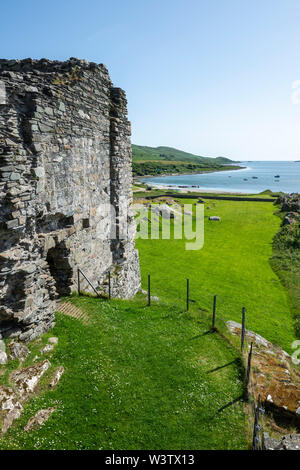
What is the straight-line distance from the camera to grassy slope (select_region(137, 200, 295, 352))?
14438 mm

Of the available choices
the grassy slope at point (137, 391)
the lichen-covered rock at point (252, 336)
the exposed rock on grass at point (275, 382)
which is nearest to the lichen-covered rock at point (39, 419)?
the grassy slope at point (137, 391)

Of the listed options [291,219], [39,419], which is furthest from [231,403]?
[291,219]

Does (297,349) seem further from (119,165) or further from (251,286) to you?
(119,165)

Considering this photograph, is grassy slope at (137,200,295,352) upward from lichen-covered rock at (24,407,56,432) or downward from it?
downward

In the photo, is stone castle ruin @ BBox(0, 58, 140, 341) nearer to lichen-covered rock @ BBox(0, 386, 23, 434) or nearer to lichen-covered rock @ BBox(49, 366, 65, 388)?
lichen-covered rock @ BBox(49, 366, 65, 388)

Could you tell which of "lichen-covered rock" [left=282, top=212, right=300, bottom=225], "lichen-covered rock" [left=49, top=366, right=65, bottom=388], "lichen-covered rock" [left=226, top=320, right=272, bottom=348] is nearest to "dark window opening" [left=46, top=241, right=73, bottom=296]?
"lichen-covered rock" [left=49, top=366, right=65, bottom=388]

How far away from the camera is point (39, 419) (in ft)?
18.3

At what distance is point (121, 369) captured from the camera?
7242 millimetres

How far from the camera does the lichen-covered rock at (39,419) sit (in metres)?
5.43

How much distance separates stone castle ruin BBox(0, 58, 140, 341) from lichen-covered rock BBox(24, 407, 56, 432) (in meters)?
2.00

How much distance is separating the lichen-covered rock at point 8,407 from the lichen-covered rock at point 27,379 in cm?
19

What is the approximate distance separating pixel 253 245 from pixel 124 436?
23.4m

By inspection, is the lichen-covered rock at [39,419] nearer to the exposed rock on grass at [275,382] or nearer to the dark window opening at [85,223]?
the exposed rock on grass at [275,382]

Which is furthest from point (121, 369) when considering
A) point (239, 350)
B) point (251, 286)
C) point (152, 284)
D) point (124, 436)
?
point (251, 286)
